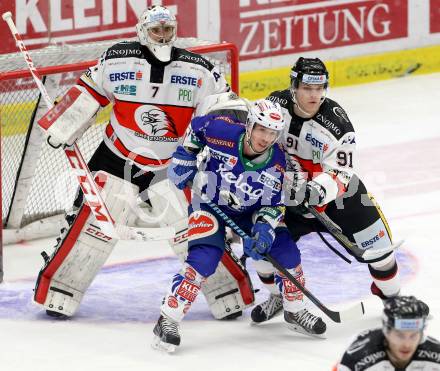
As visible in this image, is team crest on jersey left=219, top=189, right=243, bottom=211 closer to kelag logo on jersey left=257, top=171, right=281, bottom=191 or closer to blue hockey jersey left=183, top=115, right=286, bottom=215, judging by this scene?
blue hockey jersey left=183, top=115, right=286, bottom=215

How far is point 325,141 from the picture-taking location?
242 inches

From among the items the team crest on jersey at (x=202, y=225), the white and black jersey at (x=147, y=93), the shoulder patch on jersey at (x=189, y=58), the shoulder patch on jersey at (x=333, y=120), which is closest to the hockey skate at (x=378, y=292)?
the shoulder patch on jersey at (x=333, y=120)

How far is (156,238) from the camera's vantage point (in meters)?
6.49

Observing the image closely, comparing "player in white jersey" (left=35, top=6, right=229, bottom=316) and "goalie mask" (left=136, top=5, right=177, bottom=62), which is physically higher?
"goalie mask" (left=136, top=5, right=177, bottom=62)

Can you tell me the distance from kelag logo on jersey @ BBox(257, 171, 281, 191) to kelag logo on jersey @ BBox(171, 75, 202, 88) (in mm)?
658

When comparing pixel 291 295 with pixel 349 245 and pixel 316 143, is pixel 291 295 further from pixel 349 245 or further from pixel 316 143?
pixel 316 143

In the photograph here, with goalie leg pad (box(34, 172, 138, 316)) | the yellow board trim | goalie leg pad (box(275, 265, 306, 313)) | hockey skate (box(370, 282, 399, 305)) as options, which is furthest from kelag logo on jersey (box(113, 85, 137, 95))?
the yellow board trim

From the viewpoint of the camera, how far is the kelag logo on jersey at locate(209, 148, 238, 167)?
6031 mm

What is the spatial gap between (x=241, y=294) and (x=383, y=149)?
9.48 ft

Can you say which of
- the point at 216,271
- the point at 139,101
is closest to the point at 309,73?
the point at 139,101

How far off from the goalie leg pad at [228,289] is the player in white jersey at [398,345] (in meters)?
1.75

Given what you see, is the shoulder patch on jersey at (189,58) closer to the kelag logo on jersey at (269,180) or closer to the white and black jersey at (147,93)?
the white and black jersey at (147,93)

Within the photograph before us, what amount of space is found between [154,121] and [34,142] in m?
1.23

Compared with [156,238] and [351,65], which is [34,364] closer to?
[156,238]
